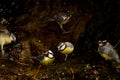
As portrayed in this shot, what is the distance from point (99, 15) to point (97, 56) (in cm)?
87

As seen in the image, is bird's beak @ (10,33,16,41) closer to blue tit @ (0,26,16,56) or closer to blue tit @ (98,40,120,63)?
blue tit @ (0,26,16,56)

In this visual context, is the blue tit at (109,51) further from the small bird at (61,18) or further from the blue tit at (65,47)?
the small bird at (61,18)

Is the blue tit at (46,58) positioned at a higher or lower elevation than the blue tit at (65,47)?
lower

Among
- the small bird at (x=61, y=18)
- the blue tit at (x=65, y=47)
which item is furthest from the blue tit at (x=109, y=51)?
the small bird at (x=61, y=18)

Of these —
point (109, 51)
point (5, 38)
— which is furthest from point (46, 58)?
point (109, 51)

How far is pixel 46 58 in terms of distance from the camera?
570 centimetres

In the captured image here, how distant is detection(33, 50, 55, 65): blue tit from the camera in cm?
571

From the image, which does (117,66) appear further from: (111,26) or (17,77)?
(17,77)

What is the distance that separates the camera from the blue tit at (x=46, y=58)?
18.7 ft

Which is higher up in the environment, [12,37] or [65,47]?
[12,37]

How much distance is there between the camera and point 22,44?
20.9 feet

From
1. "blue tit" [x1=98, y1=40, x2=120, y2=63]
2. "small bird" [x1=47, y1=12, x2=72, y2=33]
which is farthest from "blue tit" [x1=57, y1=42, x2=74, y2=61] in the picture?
"small bird" [x1=47, y1=12, x2=72, y2=33]

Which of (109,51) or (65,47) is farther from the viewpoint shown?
(65,47)

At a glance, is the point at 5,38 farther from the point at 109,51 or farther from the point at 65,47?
the point at 109,51
